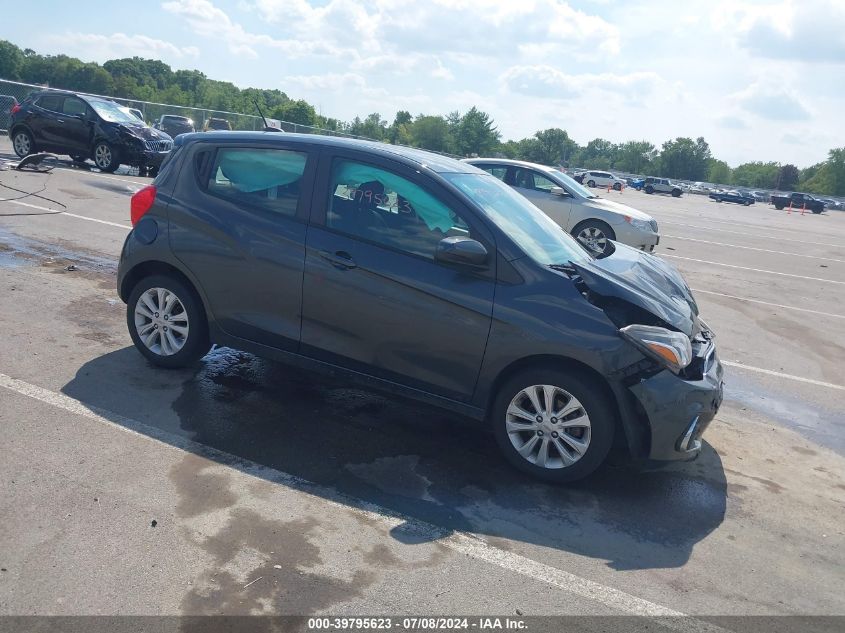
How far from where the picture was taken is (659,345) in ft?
14.6

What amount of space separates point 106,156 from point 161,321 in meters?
14.5

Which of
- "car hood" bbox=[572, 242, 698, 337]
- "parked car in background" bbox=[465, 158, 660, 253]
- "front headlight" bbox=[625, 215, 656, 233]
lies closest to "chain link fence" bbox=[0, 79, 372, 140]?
"parked car in background" bbox=[465, 158, 660, 253]

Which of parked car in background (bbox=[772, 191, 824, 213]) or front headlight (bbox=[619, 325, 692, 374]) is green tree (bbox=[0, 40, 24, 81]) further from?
front headlight (bbox=[619, 325, 692, 374])

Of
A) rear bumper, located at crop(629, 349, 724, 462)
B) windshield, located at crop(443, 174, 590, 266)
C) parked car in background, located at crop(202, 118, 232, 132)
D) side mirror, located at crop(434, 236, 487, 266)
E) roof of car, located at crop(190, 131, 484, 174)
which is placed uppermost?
roof of car, located at crop(190, 131, 484, 174)

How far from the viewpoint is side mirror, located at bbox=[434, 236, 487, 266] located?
466 centimetres

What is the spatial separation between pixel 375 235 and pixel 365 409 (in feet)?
4.42

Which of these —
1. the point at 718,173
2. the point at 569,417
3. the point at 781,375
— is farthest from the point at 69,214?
the point at 718,173

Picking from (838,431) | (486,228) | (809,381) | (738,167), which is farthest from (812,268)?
(738,167)

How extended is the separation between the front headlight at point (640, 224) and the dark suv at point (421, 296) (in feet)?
28.8

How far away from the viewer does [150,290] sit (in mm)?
5715

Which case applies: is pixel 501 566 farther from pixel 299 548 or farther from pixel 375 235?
pixel 375 235

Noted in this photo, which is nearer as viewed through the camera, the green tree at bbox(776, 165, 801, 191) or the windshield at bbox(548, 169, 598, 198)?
the windshield at bbox(548, 169, 598, 198)

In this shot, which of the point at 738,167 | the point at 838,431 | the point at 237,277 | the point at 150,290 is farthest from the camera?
the point at 738,167

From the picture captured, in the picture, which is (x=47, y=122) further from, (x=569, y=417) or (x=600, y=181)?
(x=600, y=181)
